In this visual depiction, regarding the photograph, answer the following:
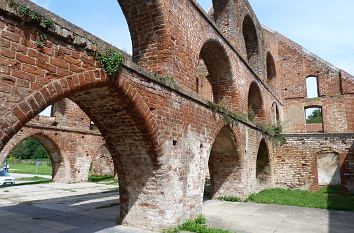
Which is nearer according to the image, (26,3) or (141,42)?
(26,3)

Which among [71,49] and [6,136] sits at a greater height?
[71,49]

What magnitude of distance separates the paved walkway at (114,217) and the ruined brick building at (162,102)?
87cm

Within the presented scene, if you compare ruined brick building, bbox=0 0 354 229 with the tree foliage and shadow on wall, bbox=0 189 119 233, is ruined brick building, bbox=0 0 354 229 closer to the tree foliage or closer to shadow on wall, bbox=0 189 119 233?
shadow on wall, bbox=0 189 119 233

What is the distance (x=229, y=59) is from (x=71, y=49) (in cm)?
735

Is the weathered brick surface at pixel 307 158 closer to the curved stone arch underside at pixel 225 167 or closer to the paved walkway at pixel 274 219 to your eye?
the curved stone arch underside at pixel 225 167

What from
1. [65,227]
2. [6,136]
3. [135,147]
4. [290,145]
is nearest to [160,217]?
[135,147]

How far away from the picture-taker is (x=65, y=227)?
6504mm

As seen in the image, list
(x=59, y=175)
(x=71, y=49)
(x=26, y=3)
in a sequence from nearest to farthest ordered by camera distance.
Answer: (x=26, y=3), (x=71, y=49), (x=59, y=175)

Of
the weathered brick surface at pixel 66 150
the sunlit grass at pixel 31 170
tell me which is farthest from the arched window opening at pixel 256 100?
the sunlit grass at pixel 31 170

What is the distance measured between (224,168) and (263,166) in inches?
181

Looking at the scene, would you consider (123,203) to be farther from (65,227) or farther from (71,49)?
(71,49)

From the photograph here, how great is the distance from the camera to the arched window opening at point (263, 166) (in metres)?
14.7

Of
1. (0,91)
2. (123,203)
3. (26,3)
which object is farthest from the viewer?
(123,203)

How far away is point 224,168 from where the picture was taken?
11008 millimetres
